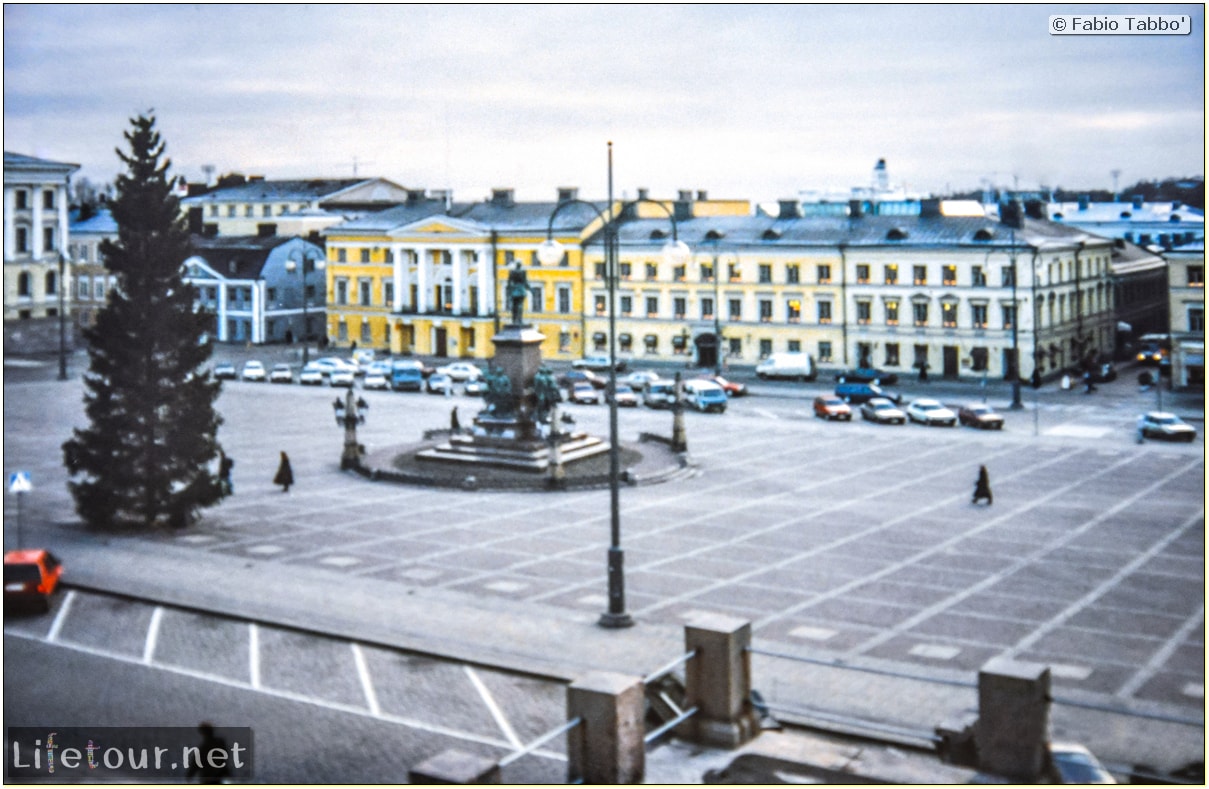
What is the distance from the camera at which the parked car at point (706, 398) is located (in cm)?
5106

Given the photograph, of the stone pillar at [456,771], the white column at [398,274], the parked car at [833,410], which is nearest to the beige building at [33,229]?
the stone pillar at [456,771]

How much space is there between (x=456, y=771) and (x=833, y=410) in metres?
38.9

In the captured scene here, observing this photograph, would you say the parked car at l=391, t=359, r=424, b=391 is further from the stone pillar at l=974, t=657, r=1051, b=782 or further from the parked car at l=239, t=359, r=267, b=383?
the stone pillar at l=974, t=657, r=1051, b=782

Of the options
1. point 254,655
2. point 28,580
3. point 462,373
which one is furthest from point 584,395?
point 254,655

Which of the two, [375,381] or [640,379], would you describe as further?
[375,381]

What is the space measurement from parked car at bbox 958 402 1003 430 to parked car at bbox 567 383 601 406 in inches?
544

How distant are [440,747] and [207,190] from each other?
271 ft

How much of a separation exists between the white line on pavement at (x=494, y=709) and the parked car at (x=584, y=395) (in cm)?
3492

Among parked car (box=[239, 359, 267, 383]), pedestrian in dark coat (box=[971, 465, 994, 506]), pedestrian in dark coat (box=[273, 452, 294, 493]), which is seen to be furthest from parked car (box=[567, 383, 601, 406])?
pedestrian in dark coat (box=[971, 465, 994, 506])

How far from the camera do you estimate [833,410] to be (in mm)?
48750

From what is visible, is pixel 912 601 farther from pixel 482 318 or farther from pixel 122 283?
pixel 482 318

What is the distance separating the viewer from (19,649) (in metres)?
19.5

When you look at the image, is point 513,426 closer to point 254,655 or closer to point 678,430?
point 678,430

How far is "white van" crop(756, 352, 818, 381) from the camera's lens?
63.1m
